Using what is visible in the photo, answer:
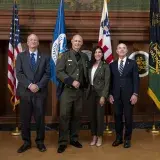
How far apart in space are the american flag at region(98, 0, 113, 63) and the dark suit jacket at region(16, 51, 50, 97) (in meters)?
1.32

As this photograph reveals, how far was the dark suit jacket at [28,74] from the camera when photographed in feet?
13.3

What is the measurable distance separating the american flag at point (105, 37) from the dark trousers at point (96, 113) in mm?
984

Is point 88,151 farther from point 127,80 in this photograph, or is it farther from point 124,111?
point 127,80

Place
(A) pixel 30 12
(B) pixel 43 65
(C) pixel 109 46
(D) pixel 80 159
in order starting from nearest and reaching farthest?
(D) pixel 80 159, (B) pixel 43 65, (C) pixel 109 46, (A) pixel 30 12

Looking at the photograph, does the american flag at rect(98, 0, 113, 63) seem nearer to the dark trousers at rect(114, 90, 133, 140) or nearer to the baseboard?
the dark trousers at rect(114, 90, 133, 140)

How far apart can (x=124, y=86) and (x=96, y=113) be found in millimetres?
557

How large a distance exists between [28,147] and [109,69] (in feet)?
5.18

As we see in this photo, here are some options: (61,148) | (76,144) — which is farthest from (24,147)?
A: (76,144)

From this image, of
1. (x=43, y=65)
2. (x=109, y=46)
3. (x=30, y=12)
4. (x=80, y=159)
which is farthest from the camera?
(x=30, y=12)

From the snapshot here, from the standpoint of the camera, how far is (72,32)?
17.9ft

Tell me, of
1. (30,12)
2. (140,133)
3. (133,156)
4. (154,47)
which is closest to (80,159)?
(133,156)

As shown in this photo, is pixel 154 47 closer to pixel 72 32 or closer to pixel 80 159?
pixel 72 32

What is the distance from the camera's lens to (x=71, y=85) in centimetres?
414

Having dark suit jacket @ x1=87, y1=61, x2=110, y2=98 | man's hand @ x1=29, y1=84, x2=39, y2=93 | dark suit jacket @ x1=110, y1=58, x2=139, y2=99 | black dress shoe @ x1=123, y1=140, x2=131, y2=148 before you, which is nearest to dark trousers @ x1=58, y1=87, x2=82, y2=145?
dark suit jacket @ x1=87, y1=61, x2=110, y2=98
